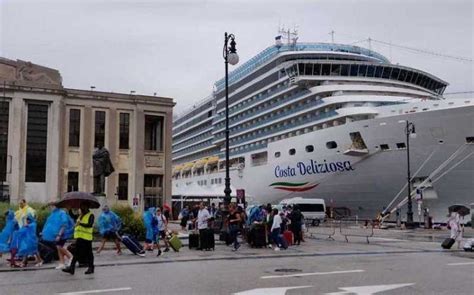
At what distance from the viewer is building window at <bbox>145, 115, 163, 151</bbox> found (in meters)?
40.7

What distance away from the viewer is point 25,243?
13617mm

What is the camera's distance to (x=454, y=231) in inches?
767

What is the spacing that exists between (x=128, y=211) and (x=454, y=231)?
11932 millimetres

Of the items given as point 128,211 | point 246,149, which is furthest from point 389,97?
point 128,211

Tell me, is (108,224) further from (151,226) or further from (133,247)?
(151,226)

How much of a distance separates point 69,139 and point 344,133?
59.9 ft

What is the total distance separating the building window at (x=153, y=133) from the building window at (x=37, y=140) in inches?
279

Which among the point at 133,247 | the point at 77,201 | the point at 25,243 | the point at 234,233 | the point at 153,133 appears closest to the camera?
Answer: the point at 77,201

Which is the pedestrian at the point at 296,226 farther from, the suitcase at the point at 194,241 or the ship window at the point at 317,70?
the ship window at the point at 317,70

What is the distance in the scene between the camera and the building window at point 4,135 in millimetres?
35750

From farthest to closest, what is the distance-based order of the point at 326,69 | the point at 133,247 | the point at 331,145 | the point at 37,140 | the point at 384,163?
the point at 326,69 < the point at 331,145 < the point at 37,140 < the point at 384,163 < the point at 133,247

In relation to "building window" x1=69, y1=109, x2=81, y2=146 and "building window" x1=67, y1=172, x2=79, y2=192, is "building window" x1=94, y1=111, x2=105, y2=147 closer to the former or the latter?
"building window" x1=69, y1=109, x2=81, y2=146

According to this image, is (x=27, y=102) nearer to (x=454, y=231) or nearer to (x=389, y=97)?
(x=389, y=97)

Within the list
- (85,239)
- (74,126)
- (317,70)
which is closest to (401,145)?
(317,70)
